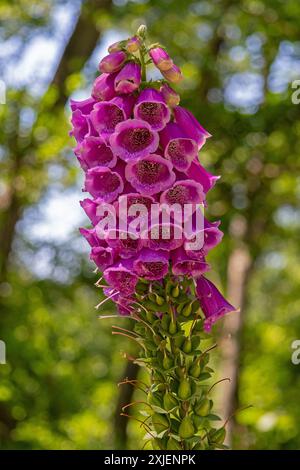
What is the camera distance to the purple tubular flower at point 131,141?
1.42 meters

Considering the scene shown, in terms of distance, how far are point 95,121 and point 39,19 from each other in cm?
490

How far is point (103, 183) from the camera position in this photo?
4.75 feet

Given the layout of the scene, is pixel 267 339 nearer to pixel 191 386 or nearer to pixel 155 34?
pixel 155 34

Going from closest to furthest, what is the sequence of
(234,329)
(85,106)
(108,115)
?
1. (108,115)
2. (85,106)
3. (234,329)

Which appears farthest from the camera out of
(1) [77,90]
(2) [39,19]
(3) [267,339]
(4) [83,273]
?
(3) [267,339]

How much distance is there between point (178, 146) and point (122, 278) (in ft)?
1.10

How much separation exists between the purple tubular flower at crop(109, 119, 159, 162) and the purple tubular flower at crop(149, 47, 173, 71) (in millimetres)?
190

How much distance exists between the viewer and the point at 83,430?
5590 mm

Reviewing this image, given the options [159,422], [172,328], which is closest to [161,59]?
[172,328]

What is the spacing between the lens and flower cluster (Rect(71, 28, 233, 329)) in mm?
1417

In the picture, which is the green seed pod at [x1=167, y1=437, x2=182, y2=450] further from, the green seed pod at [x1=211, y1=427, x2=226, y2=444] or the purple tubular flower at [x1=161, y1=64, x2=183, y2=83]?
the purple tubular flower at [x1=161, y1=64, x2=183, y2=83]

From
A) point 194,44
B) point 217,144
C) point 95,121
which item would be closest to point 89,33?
point 194,44

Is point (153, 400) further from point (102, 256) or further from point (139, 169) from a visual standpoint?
point (139, 169)

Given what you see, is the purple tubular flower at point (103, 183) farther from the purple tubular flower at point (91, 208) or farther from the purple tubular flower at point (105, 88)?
the purple tubular flower at point (105, 88)
